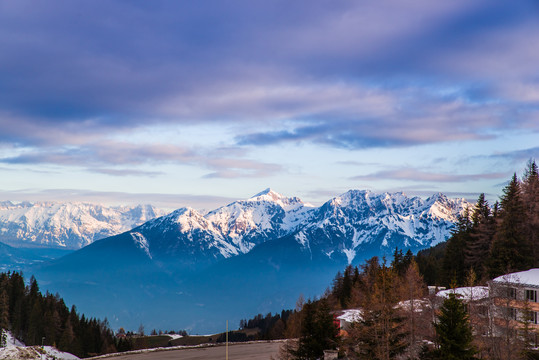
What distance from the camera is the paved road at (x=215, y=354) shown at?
7125cm

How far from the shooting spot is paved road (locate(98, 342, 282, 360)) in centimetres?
7125

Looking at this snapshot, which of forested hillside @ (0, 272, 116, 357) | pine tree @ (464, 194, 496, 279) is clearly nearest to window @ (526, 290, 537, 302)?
pine tree @ (464, 194, 496, 279)

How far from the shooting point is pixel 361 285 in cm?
11225

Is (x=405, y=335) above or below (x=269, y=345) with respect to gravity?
above

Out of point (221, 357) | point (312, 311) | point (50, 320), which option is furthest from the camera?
point (50, 320)

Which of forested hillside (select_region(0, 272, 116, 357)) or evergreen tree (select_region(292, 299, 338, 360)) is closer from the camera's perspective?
evergreen tree (select_region(292, 299, 338, 360))

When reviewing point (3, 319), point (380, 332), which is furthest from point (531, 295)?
point (3, 319)

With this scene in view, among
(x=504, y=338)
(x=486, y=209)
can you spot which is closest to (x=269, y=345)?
(x=504, y=338)

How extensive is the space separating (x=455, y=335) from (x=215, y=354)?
3956cm

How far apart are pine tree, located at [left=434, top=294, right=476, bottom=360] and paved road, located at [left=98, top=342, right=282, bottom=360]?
32.6 meters

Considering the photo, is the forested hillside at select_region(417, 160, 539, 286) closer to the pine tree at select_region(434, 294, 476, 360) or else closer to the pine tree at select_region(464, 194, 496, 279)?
the pine tree at select_region(464, 194, 496, 279)

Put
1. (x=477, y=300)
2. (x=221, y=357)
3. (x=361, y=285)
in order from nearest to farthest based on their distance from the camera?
(x=477, y=300)
(x=221, y=357)
(x=361, y=285)

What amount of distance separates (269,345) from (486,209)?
59.6 m

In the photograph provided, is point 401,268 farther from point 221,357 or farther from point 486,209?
point 221,357
